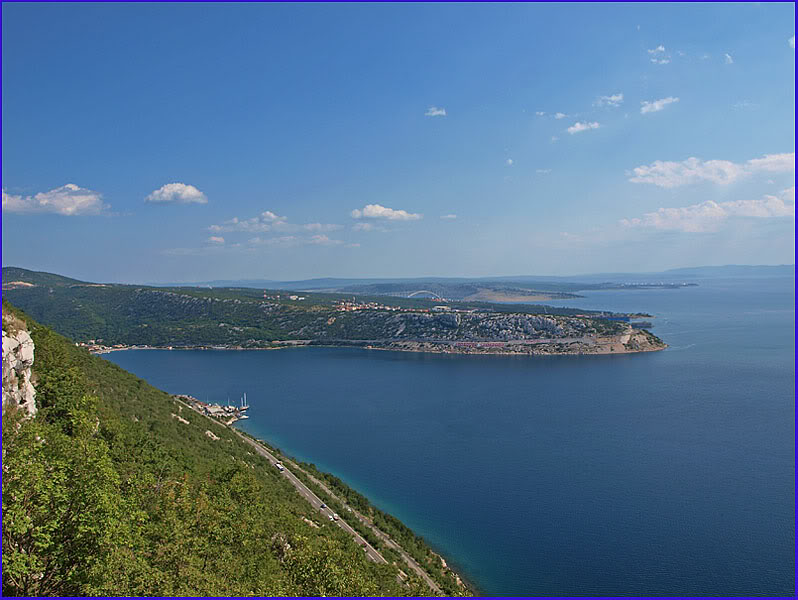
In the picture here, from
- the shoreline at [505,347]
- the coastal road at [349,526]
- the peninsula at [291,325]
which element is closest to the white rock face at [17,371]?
the coastal road at [349,526]

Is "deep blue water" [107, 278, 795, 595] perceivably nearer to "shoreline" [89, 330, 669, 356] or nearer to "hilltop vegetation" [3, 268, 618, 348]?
"shoreline" [89, 330, 669, 356]

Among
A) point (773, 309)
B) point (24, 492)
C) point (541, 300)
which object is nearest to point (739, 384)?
point (24, 492)

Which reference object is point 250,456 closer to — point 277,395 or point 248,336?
point 277,395

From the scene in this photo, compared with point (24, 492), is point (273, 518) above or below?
below

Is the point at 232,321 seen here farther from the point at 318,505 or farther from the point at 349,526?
the point at 349,526

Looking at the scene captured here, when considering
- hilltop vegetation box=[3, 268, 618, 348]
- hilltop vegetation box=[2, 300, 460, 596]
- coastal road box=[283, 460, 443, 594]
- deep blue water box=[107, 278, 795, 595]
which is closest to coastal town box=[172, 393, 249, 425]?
deep blue water box=[107, 278, 795, 595]
